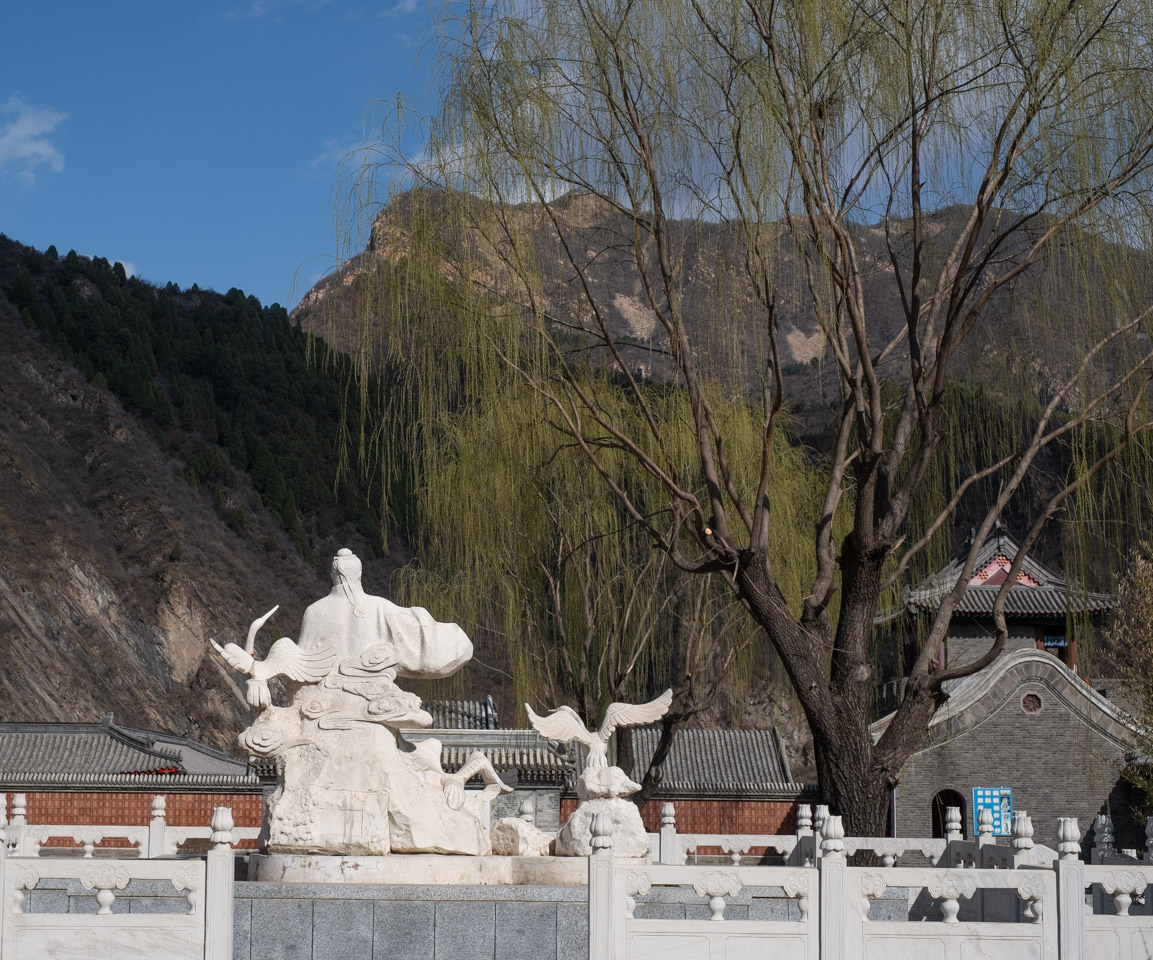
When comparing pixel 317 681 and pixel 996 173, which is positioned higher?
pixel 996 173

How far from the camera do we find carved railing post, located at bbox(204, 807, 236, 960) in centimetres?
603

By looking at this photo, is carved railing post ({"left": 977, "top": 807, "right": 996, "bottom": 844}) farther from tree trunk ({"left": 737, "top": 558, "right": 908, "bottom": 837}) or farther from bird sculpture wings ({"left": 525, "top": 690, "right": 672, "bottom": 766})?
A: bird sculpture wings ({"left": 525, "top": 690, "right": 672, "bottom": 766})

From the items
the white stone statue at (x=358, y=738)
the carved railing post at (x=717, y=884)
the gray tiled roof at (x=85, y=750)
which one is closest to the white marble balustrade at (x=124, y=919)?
the white stone statue at (x=358, y=738)

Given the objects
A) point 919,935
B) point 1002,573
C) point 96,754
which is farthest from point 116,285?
point 919,935

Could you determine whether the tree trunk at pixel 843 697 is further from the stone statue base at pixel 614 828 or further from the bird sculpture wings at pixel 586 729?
the stone statue base at pixel 614 828

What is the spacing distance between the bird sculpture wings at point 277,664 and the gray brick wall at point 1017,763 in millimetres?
18604

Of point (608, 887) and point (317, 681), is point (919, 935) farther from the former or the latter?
point (317, 681)

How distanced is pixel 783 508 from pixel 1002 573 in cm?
1945

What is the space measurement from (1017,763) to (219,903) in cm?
2119

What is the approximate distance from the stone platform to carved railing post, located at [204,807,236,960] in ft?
2.05

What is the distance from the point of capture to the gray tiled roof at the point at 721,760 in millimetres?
23656

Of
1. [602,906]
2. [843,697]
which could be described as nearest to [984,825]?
[843,697]

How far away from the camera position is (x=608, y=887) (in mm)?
5980

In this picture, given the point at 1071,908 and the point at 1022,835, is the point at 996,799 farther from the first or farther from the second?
the point at 1071,908
